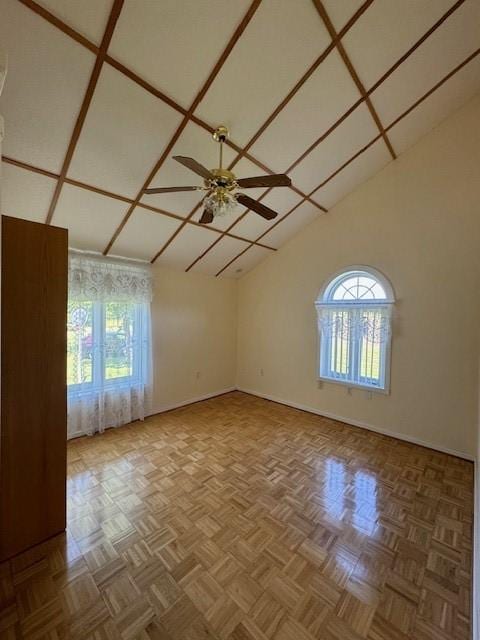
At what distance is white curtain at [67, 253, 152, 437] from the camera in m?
3.38

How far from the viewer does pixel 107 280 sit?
3.57 metres

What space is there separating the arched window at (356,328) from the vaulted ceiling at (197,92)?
1.59 m

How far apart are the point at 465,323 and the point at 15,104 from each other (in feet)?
14.9

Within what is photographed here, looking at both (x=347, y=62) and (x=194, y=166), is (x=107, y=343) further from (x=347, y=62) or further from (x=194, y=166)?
(x=347, y=62)

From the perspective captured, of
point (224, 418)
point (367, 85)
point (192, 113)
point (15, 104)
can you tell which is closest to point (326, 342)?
point (224, 418)

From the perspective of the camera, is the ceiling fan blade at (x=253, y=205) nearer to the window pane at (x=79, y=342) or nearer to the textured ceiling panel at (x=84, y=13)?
the textured ceiling panel at (x=84, y=13)

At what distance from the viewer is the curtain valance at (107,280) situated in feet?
10.9

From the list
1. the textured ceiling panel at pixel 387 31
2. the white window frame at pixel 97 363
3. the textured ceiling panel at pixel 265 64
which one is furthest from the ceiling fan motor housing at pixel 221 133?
the white window frame at pixel 97 363

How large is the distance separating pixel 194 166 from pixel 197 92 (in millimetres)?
740

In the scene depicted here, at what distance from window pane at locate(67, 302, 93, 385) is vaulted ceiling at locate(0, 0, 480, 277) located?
818 millimetres

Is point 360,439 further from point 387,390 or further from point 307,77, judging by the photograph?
point 307,77

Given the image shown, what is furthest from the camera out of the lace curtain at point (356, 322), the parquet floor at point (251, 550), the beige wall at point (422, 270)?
the lace curtain at point (356, 322)

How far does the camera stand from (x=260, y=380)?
16.8 feet

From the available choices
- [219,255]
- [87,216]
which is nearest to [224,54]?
[87,216]
